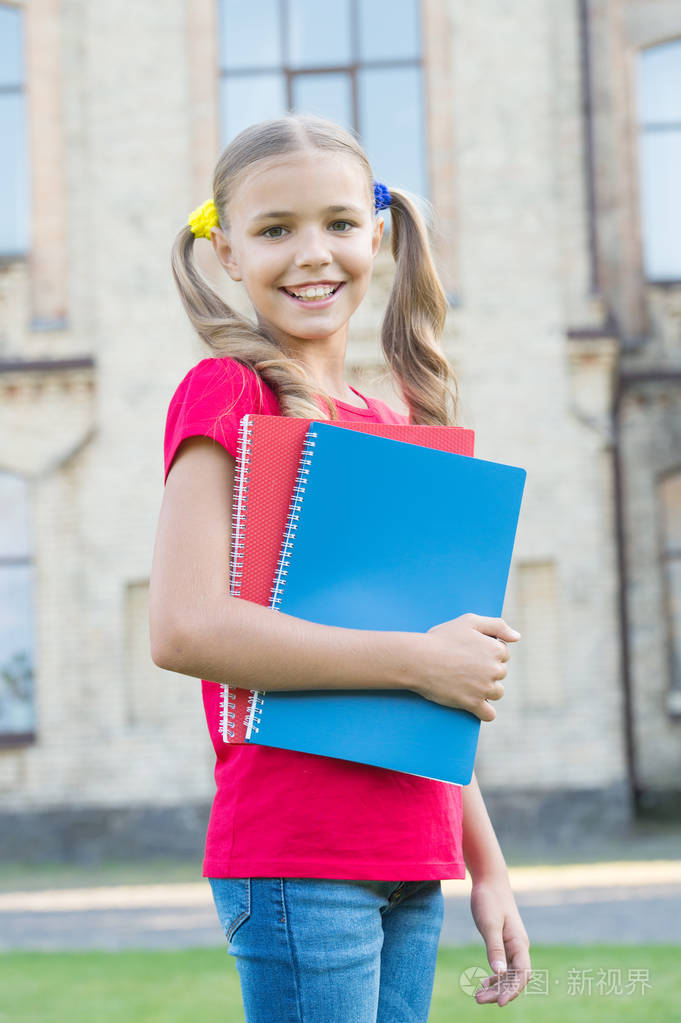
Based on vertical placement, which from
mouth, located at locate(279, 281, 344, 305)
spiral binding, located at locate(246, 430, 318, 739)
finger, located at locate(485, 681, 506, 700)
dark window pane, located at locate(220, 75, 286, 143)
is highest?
dark window pane, located at locate(220, 75, 286, 143)

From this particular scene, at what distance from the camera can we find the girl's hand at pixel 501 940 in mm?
1971

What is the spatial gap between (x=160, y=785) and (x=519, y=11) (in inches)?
298

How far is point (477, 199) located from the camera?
12.1 meters

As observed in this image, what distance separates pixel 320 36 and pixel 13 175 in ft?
10.4

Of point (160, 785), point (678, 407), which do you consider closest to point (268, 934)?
point (160, 785)

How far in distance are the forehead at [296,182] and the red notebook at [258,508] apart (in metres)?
0.34

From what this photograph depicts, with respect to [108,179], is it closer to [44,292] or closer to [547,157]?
[44,292]

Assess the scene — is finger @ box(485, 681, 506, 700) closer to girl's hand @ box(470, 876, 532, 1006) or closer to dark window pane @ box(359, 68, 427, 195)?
girl's hand @ box(470, 876, 532, 1006)

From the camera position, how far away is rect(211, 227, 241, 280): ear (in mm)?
2027

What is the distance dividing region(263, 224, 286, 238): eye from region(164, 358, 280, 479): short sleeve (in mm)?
220

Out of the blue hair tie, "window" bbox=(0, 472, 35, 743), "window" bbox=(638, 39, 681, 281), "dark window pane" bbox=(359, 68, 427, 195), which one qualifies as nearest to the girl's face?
the blue hair tie

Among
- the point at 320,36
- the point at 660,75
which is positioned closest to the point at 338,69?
the point at 320,36

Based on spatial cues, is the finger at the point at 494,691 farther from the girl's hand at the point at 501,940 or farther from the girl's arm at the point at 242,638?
the girl's hand at the point at 501,940

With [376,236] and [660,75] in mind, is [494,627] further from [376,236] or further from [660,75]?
[660,75]
